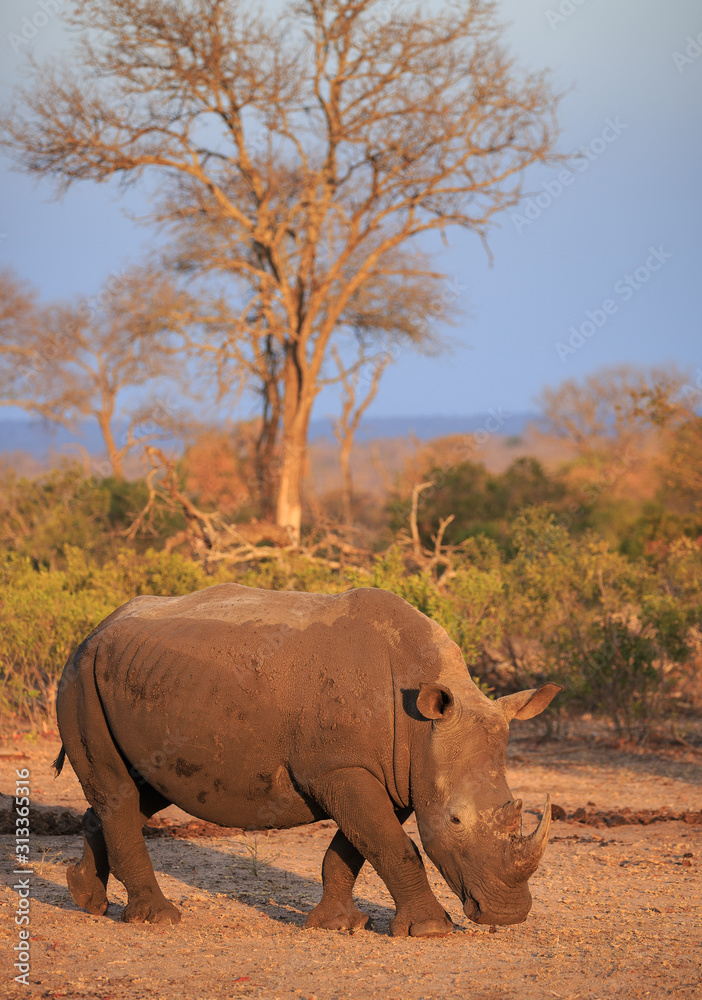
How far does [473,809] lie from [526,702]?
0.74 m

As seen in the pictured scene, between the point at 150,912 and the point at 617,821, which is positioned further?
the point at 617,821

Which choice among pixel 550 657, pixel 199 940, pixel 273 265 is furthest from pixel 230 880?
pixel 273 265

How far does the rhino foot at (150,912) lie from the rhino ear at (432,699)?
1788 millimetres

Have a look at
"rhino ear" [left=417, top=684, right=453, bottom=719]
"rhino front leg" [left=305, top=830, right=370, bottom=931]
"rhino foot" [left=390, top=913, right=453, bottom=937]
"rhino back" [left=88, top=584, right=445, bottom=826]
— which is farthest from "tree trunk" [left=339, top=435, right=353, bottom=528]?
"rhino ear" [left=417, top=684, right=453, bottom=719]

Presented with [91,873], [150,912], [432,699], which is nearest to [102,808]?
[91,873]

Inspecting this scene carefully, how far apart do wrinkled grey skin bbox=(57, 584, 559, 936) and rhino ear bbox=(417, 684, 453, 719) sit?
11 mm

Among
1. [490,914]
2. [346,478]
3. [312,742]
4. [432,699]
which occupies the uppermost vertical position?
[346,478]

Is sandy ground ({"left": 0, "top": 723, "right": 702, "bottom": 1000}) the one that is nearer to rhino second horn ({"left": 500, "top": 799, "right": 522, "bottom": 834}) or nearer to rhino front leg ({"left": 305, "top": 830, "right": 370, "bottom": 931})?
rhino front leg ({"left": 305, "top": 830, "right": 370, "bottom": 931})

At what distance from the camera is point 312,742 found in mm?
5066

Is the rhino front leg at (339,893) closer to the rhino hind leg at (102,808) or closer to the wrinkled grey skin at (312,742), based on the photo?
the wrinkled grey skin at (312,742)

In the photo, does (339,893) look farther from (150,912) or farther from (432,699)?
(432,699)

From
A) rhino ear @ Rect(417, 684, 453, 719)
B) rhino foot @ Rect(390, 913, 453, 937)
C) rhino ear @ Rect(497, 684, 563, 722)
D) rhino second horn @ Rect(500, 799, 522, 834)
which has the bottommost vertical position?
rhino foot @ Rect(390, 913, 453, 937)

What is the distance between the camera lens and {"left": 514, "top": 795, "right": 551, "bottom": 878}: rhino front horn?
15.0 ft

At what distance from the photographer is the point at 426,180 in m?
21.7
